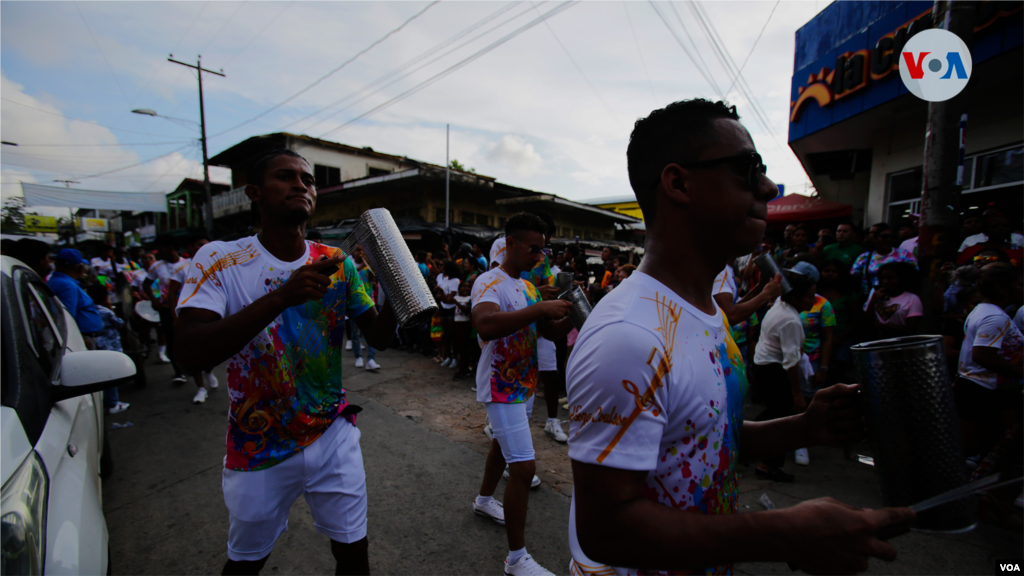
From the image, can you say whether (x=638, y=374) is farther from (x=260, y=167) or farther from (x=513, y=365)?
(x=513, y=365)

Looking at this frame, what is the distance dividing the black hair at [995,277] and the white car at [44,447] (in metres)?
5.48

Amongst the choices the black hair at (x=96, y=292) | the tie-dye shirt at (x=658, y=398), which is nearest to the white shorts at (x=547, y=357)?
the tie-dye shirt at (x=658, y=398)

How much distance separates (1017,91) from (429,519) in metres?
10.3

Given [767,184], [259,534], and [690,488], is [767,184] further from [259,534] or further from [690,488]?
[259,534]

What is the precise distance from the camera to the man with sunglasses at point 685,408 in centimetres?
90

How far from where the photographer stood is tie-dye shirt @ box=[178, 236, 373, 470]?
192cm

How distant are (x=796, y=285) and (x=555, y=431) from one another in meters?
2.77

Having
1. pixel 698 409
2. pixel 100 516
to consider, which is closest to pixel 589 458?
pixel 698 409

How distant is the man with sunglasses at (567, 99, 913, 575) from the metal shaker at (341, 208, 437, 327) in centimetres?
99

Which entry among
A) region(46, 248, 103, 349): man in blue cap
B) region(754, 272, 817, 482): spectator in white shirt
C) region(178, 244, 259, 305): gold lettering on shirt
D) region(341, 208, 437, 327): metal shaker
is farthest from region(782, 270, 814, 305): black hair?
region(46, 248, 103, 349): man in blue cap

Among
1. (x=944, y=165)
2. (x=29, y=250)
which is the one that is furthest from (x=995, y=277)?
(x=29, y=250)

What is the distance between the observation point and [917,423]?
3.39 ft

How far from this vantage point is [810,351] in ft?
14.8

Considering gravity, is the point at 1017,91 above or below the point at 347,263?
above
